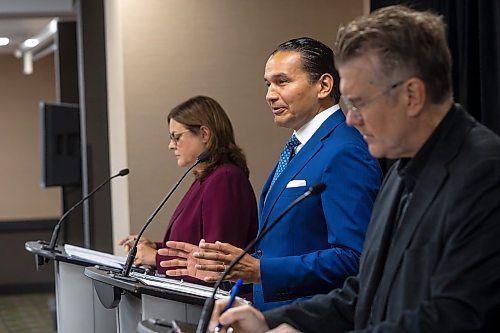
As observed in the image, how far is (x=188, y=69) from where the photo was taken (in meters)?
5.13

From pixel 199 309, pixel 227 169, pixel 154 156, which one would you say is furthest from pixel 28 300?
pixel 199 309

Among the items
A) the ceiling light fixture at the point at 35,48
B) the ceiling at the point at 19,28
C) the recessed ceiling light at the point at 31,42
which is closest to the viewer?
the ceiling at the point at 19,28

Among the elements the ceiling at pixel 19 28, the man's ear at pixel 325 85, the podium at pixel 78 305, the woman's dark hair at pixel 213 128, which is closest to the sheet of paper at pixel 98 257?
the podium at pixel 78 305

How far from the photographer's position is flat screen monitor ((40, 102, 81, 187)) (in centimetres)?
605

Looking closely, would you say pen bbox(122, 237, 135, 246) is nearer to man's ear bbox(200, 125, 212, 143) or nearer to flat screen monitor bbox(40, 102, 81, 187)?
man's ear bbox(200, 125, 212, 143)

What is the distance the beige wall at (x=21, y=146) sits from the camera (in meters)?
11.6

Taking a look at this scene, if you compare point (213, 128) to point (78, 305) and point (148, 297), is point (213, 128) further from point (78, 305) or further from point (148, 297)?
point (148, 297)

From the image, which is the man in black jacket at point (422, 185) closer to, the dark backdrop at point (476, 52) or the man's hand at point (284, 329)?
the man's hand at point (284, 329)

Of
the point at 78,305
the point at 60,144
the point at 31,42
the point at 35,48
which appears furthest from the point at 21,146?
the point at 78,305

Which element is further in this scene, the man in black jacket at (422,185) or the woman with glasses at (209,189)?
the woman with glasses at (209,189)

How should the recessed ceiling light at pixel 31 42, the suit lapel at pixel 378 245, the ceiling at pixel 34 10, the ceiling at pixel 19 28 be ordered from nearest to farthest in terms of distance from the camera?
the suit lapel at pixel 378 245 < the ceiling at pixel 34 10 < the ceiling at pixel 19 28 < the recessed ceiling light at pixel 31 42

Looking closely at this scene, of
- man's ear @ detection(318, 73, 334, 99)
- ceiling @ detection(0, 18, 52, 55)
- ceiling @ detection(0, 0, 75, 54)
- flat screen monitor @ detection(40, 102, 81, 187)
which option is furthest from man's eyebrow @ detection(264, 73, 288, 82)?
ceiling @ detection(0, 18, 52, 55)

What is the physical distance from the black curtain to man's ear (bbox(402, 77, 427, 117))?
6.95 ft

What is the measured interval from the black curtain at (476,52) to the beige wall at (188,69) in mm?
1091
